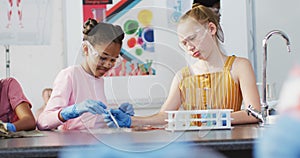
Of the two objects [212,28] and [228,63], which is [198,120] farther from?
[228,63]

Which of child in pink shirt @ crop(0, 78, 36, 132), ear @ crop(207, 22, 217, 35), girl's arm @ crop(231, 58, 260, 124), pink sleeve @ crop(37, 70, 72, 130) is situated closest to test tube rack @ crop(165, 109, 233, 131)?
ear @ crop(207, 22, 217, 35)

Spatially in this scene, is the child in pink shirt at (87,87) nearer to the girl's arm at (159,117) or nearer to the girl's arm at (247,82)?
the girl's arm at (159,117)

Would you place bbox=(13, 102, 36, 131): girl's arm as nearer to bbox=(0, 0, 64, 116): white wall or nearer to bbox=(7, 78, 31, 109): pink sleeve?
bbox=(7, 78, 31, 109): pink sleeve

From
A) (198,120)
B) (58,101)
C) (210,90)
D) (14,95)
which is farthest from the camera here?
(14,95)

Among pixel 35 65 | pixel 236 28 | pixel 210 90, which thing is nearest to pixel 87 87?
pixel 210 90

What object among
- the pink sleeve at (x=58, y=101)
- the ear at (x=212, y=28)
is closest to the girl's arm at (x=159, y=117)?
the ear at (x=212, y=28)

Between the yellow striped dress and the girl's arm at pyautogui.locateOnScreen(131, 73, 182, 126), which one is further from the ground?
the yellow striped dress

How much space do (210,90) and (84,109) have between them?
382 mm

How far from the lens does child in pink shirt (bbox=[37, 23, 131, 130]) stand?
1.11m

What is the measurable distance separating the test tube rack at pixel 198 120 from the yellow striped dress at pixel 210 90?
0.03 m

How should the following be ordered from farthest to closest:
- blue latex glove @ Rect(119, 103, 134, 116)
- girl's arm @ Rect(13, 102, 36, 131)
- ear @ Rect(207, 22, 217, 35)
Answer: girl's arm @ Rect(13, 102, 36, 131), ear @ Rect(207, 22, 217, 35), blue latex glove @ Rect(119, 103, 134, 116)

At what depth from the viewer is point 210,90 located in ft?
4.90

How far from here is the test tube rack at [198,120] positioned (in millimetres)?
1251

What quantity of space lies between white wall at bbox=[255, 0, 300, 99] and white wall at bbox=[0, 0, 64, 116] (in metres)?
1.26
